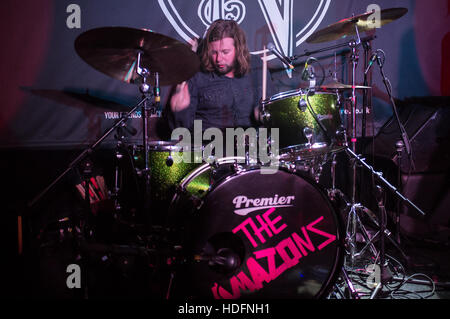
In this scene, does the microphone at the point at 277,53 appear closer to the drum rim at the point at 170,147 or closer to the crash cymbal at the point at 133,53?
the crash cymbal at the point at 133,53

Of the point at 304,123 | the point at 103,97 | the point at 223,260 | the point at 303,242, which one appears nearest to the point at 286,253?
the point at 303,242

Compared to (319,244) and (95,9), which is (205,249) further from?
(95,9)

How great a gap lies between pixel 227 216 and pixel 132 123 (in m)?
1.79

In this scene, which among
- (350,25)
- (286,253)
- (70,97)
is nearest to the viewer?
(286,253)

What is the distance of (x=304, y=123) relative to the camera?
1956 mm

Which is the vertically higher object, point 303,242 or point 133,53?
point 133,53

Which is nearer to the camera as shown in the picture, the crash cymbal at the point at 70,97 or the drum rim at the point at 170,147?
the drum rim at the point at 170,147

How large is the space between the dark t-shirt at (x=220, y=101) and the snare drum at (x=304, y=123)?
0.85m

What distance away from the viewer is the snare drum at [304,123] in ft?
6.31

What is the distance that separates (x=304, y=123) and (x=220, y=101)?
1.11 metres

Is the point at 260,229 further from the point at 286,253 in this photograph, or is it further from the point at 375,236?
the point at 375,236

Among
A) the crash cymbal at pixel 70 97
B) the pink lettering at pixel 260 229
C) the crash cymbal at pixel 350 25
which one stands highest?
the crash cymbal at pixel 350 25

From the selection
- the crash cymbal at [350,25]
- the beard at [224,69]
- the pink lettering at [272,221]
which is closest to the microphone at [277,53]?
the crash cymbal at [350,25]

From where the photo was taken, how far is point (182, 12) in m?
2.97
